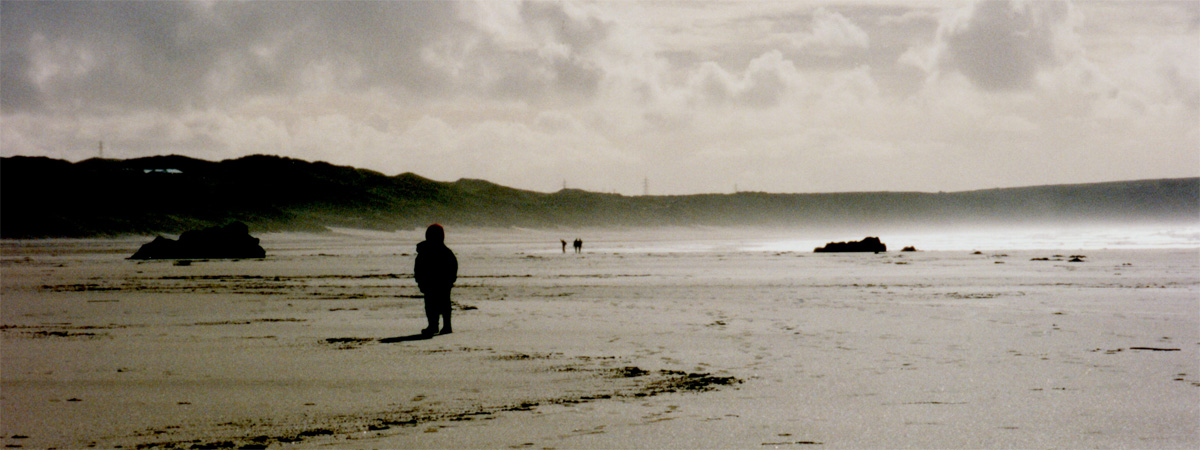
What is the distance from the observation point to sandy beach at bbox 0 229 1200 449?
5992mm

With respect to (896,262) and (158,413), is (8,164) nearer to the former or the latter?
(896,262)

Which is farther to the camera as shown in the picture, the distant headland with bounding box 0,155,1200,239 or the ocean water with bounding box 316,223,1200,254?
the distant headland with bounding box 0,155,1200,239

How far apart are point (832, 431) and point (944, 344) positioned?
4.25 metres

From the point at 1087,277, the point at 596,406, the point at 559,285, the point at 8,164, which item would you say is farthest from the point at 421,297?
the point at 8,164

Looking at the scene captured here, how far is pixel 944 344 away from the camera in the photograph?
9.77m

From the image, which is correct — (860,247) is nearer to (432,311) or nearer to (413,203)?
(432,311)

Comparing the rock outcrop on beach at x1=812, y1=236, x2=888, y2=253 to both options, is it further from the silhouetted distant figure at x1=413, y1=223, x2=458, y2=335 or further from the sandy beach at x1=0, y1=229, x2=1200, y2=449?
the silhouetted distant figure at x1=413, y1=223, x2=458, y2=335

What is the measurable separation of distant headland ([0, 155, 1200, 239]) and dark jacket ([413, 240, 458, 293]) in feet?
330

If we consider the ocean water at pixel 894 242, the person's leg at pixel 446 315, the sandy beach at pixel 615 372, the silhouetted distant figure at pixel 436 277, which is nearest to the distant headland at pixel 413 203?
the ocean water at pixel 894 242

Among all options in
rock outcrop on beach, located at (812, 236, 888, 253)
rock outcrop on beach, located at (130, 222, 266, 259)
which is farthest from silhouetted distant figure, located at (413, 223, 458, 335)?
rock outcrop on beach, located at (812, 236, 888, 253)

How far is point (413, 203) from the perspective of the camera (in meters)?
165

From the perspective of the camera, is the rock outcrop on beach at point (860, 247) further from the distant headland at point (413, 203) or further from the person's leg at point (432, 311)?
the distant headland at point (413, 203)

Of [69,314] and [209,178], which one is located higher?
[209,178]

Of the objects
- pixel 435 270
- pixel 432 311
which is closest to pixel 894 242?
pixel 435 270
